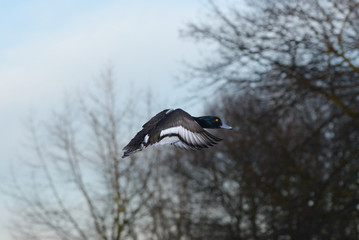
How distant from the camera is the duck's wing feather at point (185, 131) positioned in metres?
5.31

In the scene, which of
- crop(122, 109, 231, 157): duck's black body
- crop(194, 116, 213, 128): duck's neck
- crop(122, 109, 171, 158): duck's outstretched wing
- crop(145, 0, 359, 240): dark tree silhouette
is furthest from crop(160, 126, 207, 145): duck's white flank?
crop(145, 0, 359, 240): dark tree silhouette

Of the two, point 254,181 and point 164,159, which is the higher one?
point 164,159

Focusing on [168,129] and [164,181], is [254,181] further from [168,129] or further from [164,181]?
[168,129]

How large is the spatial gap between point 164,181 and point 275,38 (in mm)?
9925

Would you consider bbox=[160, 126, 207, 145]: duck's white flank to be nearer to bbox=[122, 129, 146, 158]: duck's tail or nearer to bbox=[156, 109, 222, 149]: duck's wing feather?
bbox=[156, 109, 222, 149]: duck's wing feather

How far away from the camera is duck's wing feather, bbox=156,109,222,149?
17.4ft

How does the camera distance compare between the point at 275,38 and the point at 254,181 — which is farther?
the point at 254,181

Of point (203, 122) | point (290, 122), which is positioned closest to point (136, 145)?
point (203, 122)

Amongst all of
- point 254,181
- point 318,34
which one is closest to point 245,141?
point 254,181

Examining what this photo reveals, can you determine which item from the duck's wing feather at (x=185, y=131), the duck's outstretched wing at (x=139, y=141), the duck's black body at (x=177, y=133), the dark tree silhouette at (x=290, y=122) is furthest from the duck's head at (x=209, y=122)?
the dark tree silhouette at (x=290, y=122)

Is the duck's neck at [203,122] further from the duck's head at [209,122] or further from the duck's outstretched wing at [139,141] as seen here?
the duck's outstretched wing at [139,141]

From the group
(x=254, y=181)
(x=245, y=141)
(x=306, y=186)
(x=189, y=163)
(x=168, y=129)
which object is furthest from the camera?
(x=189, y=163)

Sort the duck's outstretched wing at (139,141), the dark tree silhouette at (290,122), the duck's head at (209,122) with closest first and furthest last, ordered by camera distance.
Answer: the duck's outstretched wing at (139,141) < the duck's head at (209,122) < the dark tree silhouette at (290,122)

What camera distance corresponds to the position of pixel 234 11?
1373 cm
